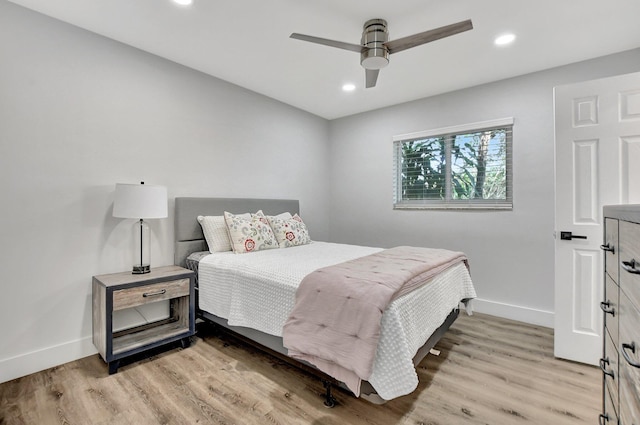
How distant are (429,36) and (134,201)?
2.51 m

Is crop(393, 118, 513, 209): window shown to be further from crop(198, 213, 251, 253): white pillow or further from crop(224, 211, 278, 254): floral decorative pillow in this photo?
crop(198, 213, 251, 253): white pillow

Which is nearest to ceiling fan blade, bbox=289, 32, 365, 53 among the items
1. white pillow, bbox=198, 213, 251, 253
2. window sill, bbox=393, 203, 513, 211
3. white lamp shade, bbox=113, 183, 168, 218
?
white lamp shade, bbox=113, 183, 168, 218

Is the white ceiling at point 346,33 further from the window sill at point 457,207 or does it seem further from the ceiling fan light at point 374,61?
the window sill at point 457,207

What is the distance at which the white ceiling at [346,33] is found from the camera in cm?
216

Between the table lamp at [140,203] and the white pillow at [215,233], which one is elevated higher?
the table lamp at [140,203]

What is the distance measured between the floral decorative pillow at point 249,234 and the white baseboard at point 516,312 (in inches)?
99.0

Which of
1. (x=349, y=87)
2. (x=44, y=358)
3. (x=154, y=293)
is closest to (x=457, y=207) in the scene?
(x=349, y=87)

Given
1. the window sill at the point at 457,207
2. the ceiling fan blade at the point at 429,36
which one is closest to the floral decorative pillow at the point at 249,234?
the window sill at the point at 457,207

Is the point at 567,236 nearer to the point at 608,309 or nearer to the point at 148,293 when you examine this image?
the point at 608,309

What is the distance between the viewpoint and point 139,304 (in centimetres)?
237

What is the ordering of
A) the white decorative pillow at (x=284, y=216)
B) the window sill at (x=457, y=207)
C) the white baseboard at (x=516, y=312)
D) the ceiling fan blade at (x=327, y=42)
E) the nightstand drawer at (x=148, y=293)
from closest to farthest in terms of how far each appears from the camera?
1. the ceiling fan blade at (x=327, y=42)
2. the nightstand drawer at (x=148, y=293)
3. the white baseboard at (x=516, y=312)
4. the window sill at (x=457, y=207)
5. the white decorative pillow at (x=284, y=216)

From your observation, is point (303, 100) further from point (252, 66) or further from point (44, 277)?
point (44, 277)

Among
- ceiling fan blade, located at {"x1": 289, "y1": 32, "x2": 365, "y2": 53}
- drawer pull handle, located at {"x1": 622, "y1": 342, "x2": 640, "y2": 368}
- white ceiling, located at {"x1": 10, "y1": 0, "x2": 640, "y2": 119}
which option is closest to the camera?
drawer pull handle, located at {"x1": 622, "y1": 342, "x2": 640, "y2": 368}

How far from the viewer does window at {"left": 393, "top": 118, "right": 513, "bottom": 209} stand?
3.43 metres
